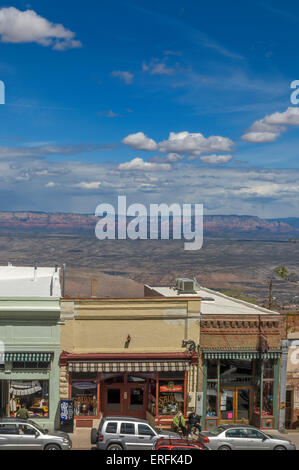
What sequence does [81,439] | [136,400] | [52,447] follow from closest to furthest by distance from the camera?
[52,447] < [81,439] < [136,400]

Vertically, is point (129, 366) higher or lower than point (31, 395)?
higher

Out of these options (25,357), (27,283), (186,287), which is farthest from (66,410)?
(186,287)

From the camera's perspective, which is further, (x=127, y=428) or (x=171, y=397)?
(x=171, y=397)

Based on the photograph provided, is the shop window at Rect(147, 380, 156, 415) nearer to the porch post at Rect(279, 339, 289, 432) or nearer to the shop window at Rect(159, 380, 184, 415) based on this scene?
the shop window at Rect(159, 380, 184, 415)

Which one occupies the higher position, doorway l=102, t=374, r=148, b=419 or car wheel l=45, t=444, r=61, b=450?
doorway l=102, t=374, r=148, b=419

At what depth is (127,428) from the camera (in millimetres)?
26375

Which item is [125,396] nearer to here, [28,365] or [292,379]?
[28,365]

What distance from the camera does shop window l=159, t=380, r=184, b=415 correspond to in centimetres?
3316

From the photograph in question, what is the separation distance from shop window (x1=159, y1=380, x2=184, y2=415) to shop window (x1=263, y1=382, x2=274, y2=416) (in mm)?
4937

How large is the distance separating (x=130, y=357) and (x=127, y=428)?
6561 mm

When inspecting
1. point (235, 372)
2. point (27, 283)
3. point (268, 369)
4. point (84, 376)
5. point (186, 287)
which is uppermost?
point (27, 283)

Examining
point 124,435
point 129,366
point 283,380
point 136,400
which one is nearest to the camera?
point 124,435

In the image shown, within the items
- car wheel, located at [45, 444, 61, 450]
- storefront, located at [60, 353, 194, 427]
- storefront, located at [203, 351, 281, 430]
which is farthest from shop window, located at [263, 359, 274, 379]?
car wheel, located at [45, 444, 61, 450]

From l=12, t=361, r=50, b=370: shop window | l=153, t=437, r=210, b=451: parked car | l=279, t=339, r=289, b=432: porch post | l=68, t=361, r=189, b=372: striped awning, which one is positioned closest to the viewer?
l=153, t=437, r=210, b=451: parked car
